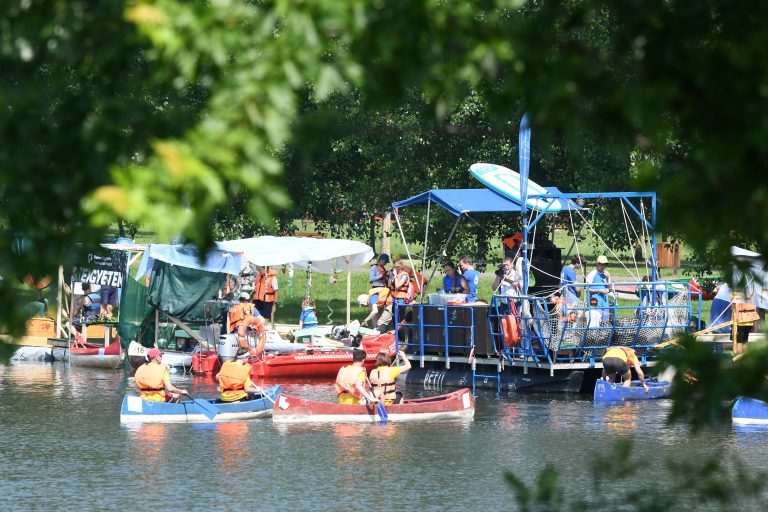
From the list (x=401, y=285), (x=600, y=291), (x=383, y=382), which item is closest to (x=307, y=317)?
(x=401, y=285)

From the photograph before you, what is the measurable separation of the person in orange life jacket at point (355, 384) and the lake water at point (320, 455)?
0.48 m

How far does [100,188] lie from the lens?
3.74m

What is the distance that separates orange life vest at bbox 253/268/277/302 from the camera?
2933cm

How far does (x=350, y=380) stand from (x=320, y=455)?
7.83 feet

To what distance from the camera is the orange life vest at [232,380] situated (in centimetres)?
1855

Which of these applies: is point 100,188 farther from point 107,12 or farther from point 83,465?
point 83,465

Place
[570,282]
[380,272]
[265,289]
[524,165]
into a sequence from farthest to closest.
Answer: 1. [265,289]
2. [380,272]
3. [570,282]
4. [524,165]

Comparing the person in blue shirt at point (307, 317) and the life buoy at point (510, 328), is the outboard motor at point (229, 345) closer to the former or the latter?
the person in blue shirt at point (307, 317)

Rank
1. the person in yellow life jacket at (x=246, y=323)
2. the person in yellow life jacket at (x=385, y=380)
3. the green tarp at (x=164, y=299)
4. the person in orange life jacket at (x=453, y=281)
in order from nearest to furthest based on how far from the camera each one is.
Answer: the person in yellow life jacket at (x=385, y=380)
the person in orange life jacket at (x=453, y=281)
the person in yellow life jacket at (x=246, y=323)
the green tarp at (x=164, y=299)

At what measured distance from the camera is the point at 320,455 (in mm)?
16109

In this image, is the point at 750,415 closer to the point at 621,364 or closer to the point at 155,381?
the point at 621,364

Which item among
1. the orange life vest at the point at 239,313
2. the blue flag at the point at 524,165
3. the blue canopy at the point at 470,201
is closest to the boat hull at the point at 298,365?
the orange life vest at the point at 239,313

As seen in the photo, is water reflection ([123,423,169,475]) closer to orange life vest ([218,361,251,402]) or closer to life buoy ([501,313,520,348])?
orange life vest ([218,361,251,402])

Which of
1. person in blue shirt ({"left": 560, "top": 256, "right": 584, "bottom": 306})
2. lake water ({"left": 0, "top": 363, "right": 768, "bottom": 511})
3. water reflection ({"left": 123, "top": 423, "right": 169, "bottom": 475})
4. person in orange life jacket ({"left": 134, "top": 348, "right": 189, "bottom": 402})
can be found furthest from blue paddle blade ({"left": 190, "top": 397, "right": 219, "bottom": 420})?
person in blue shirt ({"left": 560, "top": 256, "right": 584, "bottom": 306})
